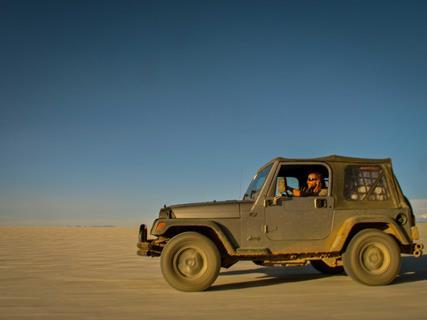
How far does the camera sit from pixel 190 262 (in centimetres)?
682

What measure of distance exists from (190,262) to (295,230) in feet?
5.89

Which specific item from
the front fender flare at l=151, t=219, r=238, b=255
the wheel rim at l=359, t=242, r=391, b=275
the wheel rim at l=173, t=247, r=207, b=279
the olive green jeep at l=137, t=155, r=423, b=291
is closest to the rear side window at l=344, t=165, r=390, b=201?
the olive green jeep at l=137, t=155, r=423, b=291

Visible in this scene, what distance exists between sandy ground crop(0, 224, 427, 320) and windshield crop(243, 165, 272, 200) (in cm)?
156

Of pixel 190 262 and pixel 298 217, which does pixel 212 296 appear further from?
pixel 298 217

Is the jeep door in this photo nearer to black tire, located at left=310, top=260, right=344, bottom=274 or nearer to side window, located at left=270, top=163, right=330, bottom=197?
side window, located at left=270, top=163, right=330, bottom=197

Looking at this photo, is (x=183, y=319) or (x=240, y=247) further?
(x=240, y=247)

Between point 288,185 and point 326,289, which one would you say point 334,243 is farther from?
point 288,185

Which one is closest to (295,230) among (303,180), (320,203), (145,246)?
(320,203)

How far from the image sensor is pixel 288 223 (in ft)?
23.2

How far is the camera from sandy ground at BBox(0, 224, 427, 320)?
16.9 feet

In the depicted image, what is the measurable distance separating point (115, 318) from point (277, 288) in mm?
2985

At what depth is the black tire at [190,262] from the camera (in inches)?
263

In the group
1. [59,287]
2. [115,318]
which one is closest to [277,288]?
[115,318]

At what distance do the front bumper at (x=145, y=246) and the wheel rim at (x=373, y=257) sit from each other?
3.40 metres
